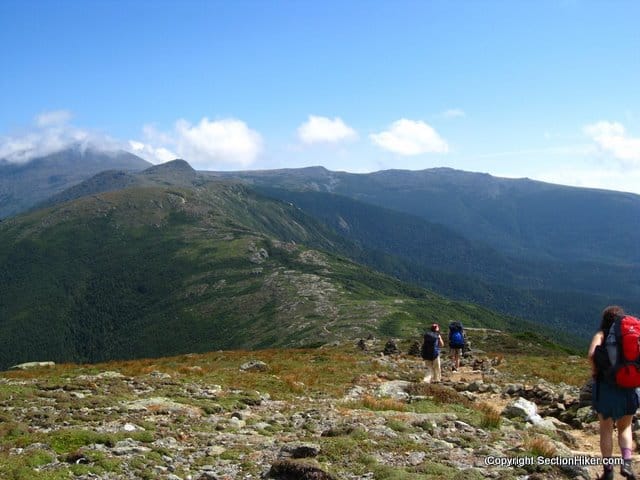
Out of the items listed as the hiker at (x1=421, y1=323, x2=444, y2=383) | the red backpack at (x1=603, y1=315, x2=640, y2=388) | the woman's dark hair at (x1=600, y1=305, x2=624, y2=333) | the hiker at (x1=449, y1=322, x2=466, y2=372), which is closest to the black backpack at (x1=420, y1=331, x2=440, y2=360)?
the hiker at (x1=421, y1=323, x2=444, y2=383)

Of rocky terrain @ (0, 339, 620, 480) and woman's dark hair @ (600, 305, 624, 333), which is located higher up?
woman's dark hair @ (600, 305, 624, 333)

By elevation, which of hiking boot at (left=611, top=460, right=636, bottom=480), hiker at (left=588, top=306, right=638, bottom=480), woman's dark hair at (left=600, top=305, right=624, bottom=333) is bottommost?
hiking boot at (left=611, top=460, right=636, bottom=480)

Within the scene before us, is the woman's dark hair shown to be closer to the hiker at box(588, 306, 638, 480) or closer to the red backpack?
the hiker at box(588, 306, 638, 480)

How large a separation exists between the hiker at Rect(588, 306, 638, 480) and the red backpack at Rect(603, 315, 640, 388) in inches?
10.1

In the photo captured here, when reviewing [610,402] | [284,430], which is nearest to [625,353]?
[610,402]

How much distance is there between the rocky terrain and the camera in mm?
13172

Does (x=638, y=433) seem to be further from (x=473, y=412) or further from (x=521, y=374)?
(x=521, y=374)

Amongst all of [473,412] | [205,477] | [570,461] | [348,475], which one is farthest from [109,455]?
[473,412]

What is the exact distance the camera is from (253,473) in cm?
1325

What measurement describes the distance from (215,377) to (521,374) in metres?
21.1

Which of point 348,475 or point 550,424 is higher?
point 348,475

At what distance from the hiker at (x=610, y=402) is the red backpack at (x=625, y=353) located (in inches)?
10.1

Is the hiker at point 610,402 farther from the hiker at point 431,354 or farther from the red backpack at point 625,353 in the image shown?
the hiker at point 431,354

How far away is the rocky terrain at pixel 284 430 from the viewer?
1317 centimetres
